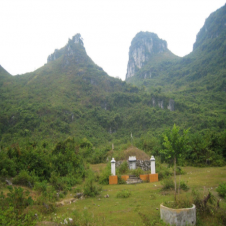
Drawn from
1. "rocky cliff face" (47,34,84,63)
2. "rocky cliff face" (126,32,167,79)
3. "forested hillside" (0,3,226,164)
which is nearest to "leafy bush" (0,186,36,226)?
"forested hillside" (0,3,226,164)

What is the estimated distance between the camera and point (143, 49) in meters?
126

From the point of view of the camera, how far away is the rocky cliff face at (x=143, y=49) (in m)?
125

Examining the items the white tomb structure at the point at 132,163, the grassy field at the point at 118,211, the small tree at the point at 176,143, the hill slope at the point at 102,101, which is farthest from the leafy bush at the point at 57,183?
the hill slope at the point at 102,101

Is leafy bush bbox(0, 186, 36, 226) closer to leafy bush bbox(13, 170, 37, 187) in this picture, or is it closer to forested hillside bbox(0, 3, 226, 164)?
leafy bush bbox(13, 170, 37, 187)

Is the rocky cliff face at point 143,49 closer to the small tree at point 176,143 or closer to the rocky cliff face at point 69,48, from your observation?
the rocky cliff face at point 69,48

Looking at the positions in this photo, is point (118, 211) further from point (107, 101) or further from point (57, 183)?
point (107, 101)

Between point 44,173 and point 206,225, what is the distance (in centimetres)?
905

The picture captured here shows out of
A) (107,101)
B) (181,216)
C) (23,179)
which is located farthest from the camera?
(107,101)

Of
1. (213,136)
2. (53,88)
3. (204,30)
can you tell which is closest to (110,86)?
(53,88)

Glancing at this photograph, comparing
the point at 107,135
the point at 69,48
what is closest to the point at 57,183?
the point at 107,135

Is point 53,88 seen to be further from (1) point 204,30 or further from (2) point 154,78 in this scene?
(1) point 204,30

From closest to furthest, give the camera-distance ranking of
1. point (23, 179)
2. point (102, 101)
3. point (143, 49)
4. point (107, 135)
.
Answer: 1. point (23, 179)
2. point (107, 135)
3. point (102, 101)
4. point (143, 49)

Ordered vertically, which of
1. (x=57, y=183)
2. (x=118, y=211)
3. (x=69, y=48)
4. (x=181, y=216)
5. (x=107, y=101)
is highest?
(x=69, y=48)

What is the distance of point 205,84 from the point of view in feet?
230
